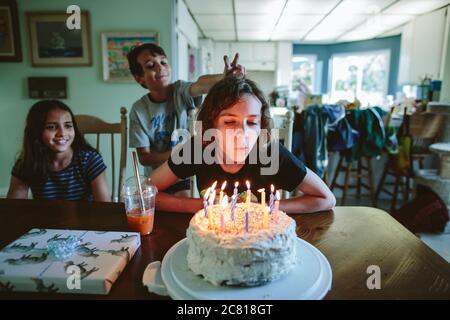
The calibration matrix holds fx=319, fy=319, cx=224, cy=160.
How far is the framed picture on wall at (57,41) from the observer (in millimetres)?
2912

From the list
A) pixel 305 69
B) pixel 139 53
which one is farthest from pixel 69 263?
pixel 305 69

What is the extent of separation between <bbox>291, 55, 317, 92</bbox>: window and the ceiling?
1.14m

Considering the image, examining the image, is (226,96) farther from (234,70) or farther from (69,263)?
(69,263)

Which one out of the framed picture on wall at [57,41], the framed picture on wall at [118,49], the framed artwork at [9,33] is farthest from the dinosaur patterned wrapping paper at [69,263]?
the framed artwork at [9,33]

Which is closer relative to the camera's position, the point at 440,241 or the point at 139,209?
the point at 139,209

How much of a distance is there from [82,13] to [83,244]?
9.22 feet

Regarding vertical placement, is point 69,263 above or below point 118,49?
below

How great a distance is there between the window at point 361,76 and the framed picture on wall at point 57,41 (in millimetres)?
5115

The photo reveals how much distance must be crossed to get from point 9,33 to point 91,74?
79cm

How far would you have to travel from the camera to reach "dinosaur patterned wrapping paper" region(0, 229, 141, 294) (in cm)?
62

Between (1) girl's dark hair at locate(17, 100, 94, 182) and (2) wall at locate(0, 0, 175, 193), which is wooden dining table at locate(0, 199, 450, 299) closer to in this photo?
(1) girl's dark hair at locate(17, 100, 94, 182)

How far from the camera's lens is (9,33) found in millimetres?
2947

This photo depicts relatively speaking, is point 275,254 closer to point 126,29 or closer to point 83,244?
point 83,244
